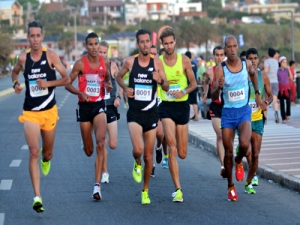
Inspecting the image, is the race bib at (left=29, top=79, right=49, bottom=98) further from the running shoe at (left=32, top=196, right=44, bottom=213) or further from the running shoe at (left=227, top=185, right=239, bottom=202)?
the running shoe at (left=227, top=185, right=239, bottom=202)

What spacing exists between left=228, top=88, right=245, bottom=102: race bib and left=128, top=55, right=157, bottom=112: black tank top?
3.26 ft

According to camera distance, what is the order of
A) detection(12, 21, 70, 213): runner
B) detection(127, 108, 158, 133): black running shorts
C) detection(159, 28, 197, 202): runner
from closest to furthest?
detection(12, 21, 70, 213): runner < detection(127, 108, 158, 133): black running shorts < detection(159, 28, 197, 202): runner

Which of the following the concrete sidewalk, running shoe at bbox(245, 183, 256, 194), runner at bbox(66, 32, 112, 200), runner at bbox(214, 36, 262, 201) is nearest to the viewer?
runner at bbox(214, 36, 262, 201)

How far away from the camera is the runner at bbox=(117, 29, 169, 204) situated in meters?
10.5

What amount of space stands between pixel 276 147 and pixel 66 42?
480 ft

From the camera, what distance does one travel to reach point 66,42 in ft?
527

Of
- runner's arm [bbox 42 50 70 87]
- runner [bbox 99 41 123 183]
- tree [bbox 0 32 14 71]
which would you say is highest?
runner's arm [bbox 42 50 70 87]

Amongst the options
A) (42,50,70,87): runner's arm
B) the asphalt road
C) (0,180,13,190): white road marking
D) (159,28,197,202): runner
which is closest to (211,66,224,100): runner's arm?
(159,28,197,202): runner

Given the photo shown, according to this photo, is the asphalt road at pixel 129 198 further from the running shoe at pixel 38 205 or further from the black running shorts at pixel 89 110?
the black running shorts at pixel 89 110

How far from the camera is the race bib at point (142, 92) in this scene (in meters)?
10.5

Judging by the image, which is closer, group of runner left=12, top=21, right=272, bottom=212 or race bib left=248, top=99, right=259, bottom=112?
group of runner left=12, top=21, right=272, bottom=212

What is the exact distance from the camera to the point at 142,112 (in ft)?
34.8

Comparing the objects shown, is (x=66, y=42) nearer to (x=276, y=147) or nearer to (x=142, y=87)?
(x=276, y=147)

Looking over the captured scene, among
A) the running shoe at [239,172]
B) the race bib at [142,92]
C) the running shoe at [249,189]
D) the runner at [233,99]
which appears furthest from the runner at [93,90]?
the running shoe at [249,189]
